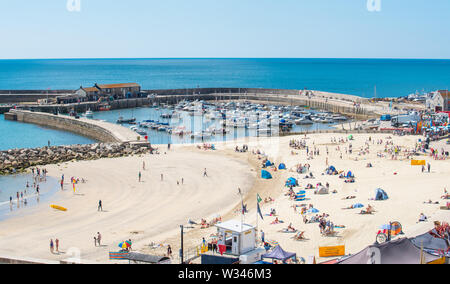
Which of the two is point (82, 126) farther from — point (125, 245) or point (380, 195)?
point (380, 195)

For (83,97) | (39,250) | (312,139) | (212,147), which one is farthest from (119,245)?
(83,97)

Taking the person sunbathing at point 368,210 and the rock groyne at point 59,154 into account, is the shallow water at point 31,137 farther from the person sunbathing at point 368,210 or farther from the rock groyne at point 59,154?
the person sunbathing at point 368,210

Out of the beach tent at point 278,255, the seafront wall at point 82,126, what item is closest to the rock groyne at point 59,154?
the seafront wall at point 82,126

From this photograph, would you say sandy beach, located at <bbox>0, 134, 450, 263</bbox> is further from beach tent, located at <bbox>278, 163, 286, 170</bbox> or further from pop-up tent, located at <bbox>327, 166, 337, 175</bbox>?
pop-up tent, located at <bbox>327, 166, 337, 175</bbox>

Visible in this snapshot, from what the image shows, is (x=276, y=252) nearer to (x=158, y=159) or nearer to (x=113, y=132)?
(x=158, y=159)

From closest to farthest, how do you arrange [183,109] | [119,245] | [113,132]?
[119,245]
[113,132]
[183,109]
